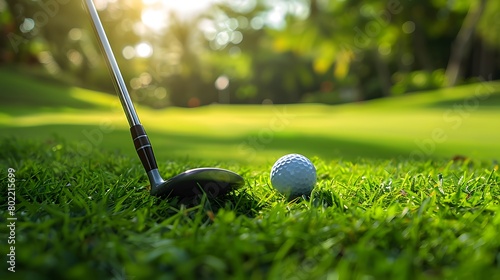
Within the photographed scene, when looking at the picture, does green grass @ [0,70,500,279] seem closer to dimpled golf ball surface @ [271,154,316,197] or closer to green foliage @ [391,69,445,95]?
dimpled golf ball surface @ [271,154,316,197]

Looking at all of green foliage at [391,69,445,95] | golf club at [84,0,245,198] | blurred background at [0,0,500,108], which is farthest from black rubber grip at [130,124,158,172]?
green foliage at [391,69,445,95]

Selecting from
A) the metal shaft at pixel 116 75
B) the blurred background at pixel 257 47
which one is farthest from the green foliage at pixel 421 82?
the metal shaft at pixel 116 75

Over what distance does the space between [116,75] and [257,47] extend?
1722 inches

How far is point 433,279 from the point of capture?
1.17m

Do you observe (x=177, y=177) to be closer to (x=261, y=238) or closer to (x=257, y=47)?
(x=261, y=238)

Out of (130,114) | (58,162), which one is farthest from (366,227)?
(58,162)

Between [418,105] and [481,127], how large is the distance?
6.10 m

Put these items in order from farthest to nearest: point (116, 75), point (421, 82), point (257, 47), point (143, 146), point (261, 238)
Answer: point (257, 47) → point (421, 82) → point (116, 75) → point (143, 146) → point (261, 238)

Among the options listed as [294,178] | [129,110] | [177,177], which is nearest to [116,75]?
[129,110]

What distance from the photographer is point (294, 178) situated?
2.25 m

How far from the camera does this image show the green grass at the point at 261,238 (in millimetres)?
1196

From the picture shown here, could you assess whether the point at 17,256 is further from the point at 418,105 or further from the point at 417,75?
the point at 417,75

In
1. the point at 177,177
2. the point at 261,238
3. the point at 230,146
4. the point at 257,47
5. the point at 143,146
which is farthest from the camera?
the point at 257,47

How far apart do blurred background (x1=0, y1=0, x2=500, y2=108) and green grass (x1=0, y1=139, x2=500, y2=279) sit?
907cm
